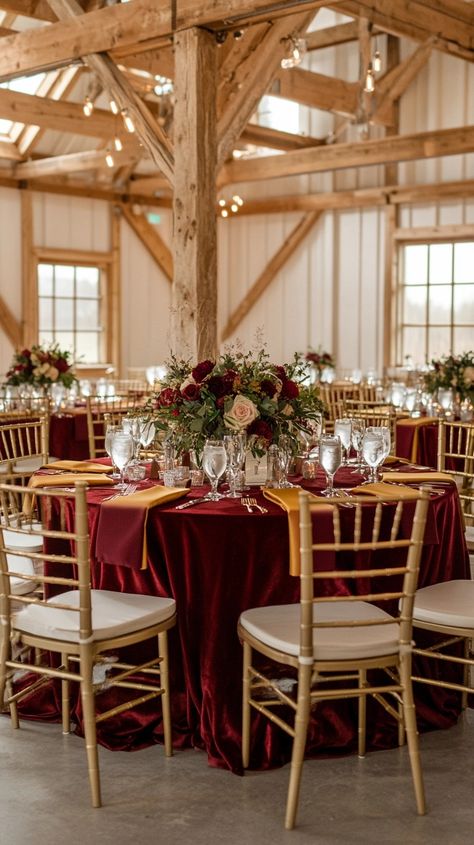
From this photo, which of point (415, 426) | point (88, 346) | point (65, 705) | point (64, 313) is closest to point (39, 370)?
point (415, 426)

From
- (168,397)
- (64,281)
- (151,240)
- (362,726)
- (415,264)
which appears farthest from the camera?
(151,240)

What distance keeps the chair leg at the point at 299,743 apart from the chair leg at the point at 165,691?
619 mm

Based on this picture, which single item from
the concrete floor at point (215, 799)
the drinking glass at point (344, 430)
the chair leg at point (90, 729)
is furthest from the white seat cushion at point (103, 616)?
the drinking glass at point (344, 430)

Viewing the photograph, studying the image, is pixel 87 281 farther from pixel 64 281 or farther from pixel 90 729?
pixel 90 729

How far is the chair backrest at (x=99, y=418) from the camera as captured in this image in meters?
6.66

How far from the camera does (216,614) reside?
3.72 metres

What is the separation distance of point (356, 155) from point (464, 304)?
265cm

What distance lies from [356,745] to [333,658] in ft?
2.50

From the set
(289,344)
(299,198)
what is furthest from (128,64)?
(289,344)

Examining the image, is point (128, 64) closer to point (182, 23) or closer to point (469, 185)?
point (182, 23)

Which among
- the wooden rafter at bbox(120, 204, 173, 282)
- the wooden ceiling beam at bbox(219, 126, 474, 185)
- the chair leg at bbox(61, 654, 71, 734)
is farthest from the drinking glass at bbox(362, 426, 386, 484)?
the wooden rafter at bbox(120, 204, 173, 282)

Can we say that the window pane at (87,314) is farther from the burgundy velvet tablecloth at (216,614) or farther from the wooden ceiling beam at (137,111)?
the burgundy velvet tablecloth at (216,614)

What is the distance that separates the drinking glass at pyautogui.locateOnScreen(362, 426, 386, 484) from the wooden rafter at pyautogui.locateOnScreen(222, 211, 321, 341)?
1025cm

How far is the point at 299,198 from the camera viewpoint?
46.3 ft
